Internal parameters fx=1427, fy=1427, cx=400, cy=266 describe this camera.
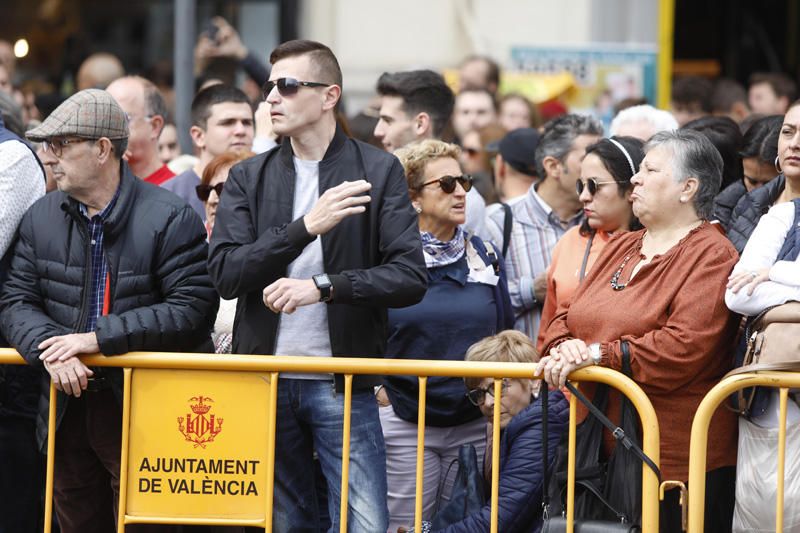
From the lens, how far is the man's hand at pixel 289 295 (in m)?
5.20

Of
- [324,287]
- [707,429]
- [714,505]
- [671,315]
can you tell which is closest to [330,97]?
[324,287]

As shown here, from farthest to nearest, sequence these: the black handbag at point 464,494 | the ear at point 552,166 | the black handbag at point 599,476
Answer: the ear at point 552,166 → the black handbag at point 464,494 → the black handbag at point 599,476

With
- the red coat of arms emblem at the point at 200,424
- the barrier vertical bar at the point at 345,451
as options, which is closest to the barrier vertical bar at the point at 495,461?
the barrier vertical bar at the point at 345,451

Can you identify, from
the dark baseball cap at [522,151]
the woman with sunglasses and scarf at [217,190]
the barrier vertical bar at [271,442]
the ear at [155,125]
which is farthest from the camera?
the dark baseball cap at [522,151]

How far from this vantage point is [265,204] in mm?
5559

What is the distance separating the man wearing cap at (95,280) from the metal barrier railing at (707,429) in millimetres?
2003

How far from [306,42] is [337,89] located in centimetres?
22

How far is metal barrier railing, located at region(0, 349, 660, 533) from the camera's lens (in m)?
5.34

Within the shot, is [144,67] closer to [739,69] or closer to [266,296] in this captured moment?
[739,69]

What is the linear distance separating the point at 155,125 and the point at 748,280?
3.62 meters

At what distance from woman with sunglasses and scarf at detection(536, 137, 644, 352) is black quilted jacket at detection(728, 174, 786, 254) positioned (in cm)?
52

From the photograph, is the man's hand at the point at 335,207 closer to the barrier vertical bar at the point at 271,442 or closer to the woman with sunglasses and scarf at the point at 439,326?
the barrier vertical bar at the point at 271,442

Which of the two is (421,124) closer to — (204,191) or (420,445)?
(204,191)

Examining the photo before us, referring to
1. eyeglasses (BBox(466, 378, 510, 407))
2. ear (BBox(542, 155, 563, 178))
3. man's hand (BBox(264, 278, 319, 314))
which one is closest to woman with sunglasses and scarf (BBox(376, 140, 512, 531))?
eyeglasses (BBox(466, 378, 510, 407))
